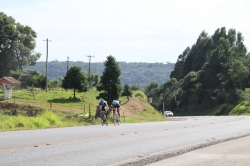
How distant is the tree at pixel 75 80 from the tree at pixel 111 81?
10.0 meters

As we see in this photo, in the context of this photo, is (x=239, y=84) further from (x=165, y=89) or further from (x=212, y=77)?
(x=165, y=89)

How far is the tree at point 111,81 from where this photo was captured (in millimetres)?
66125

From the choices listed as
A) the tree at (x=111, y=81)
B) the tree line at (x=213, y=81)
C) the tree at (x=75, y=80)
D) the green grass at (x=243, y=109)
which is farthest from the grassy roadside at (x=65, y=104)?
the tree line at (x=213, y=81)

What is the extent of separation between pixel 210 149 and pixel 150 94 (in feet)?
458

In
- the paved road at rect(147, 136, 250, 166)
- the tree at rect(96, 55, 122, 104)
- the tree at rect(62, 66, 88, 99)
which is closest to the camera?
the paved road at rect(147, 136, 250, 166)

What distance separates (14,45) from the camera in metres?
114

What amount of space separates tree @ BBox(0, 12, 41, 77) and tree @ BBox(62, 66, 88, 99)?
35.4 m

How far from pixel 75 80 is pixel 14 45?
4096 cm

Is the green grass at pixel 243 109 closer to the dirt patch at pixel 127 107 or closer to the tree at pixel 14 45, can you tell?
the dirt patch at pixel 127 107

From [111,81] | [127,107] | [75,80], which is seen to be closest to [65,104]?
[111,81]

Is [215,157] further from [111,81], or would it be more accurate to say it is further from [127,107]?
[127,107]

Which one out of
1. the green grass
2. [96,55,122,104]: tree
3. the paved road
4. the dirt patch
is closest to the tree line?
the green grass

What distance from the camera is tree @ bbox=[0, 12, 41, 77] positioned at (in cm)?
11050

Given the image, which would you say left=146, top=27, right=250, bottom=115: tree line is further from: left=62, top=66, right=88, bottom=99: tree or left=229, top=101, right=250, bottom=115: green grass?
left=62, top=66, right=88, bottom=99: tree
